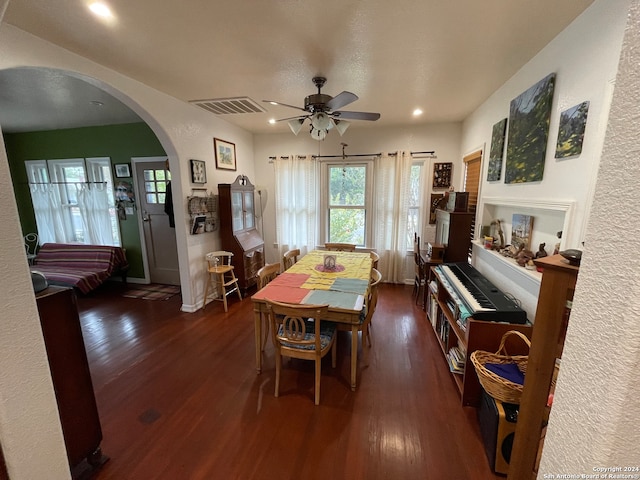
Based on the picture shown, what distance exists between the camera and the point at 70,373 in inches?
50.7

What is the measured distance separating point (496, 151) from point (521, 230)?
86cm

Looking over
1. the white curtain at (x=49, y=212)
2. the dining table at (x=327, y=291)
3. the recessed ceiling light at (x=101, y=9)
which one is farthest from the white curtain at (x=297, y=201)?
the white curtain at (x=49, y=212)

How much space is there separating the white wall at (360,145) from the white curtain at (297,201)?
19 centimetres

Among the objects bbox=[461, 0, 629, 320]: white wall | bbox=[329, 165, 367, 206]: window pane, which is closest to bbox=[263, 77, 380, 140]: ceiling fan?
bbox=[461, 0, 629, 320]: white wall

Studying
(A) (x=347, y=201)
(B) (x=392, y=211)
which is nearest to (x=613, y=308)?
(B) (x=392, y=211)

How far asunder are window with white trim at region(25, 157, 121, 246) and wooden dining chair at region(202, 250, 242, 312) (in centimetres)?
205

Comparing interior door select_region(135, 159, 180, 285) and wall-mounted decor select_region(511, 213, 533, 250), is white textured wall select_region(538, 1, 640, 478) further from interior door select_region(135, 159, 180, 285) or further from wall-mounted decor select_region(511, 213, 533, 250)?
interior door select_region(135, 159, 180, 285)

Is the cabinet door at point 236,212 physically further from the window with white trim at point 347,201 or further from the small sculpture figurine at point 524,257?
the small sculpture figurine at point 524,257

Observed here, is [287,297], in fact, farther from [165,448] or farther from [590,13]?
[590,13]

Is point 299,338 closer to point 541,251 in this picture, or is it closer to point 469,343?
point 469,343

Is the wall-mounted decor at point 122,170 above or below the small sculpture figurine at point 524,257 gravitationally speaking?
above

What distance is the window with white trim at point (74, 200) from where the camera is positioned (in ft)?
13.6

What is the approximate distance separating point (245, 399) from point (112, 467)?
2.51 feet

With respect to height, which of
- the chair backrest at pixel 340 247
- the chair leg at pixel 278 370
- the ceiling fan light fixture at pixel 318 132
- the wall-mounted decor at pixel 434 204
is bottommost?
the chair leg at pixel 278 370
